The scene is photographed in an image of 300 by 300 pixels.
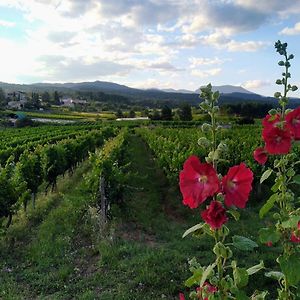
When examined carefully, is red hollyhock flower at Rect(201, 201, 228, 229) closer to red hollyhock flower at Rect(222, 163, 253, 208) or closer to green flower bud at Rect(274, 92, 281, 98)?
red hollyhock flower at Rect(222, 163, 253, 208)

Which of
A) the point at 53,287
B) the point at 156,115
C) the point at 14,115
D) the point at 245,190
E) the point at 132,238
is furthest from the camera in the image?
the point at 14,115

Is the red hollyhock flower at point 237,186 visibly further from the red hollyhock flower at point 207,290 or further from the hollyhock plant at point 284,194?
the red hollyhock flower at point 207,290

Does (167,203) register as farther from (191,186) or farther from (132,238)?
(191,186)

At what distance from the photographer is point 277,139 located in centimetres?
220

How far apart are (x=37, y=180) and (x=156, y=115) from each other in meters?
64.5

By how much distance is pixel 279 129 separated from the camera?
2205 mm

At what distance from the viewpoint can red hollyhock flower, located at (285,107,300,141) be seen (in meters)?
2.17

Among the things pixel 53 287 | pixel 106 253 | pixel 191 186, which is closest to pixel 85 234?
pixel 106 253

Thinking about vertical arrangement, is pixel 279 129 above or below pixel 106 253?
above

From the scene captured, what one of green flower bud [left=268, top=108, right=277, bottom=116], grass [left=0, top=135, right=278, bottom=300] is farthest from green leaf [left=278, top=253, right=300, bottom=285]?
grass [left=0, top=135, right=278, bottom=300]

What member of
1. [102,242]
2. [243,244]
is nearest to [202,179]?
[243,244]

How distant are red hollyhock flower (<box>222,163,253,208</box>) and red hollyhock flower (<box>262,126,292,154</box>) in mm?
242

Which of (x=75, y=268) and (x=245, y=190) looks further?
(x=75, y=268)

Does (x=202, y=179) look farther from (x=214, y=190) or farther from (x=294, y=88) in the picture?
(x=294, y=88)
